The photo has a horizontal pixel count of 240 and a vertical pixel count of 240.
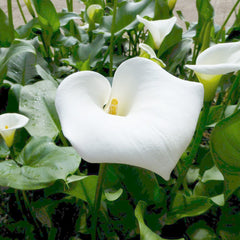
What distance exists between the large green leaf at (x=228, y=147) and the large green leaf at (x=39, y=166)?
19 centimetres

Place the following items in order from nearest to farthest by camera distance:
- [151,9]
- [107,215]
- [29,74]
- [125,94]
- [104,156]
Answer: [104,156] → [125,94] → [107,215] → [29,74] → [151,9]

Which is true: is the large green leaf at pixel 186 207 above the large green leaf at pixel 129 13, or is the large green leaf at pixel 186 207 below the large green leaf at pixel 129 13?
below

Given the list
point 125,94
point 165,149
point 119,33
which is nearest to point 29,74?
point 119,33

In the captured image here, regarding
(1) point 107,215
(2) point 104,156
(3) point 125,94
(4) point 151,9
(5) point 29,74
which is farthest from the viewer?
(4) point 151,9

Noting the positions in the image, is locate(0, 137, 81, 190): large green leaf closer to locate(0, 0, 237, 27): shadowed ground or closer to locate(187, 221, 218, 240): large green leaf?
locate(187, 221, 218, 240): large green leaf

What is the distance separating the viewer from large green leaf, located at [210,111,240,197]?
35 cm

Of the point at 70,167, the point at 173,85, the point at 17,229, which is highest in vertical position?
the point at 173,85

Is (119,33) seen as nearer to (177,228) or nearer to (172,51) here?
(172,51)

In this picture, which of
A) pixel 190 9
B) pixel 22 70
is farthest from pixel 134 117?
pixel 190 9

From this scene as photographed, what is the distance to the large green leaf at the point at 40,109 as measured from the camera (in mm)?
459

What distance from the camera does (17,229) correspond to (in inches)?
19.2

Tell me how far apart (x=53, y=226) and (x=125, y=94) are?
27cm

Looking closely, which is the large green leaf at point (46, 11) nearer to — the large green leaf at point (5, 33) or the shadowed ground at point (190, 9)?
the large green leaf at point (5, 33)

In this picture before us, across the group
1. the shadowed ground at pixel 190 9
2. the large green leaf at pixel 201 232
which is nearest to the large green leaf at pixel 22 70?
the large green leaf at pixel 201 232
